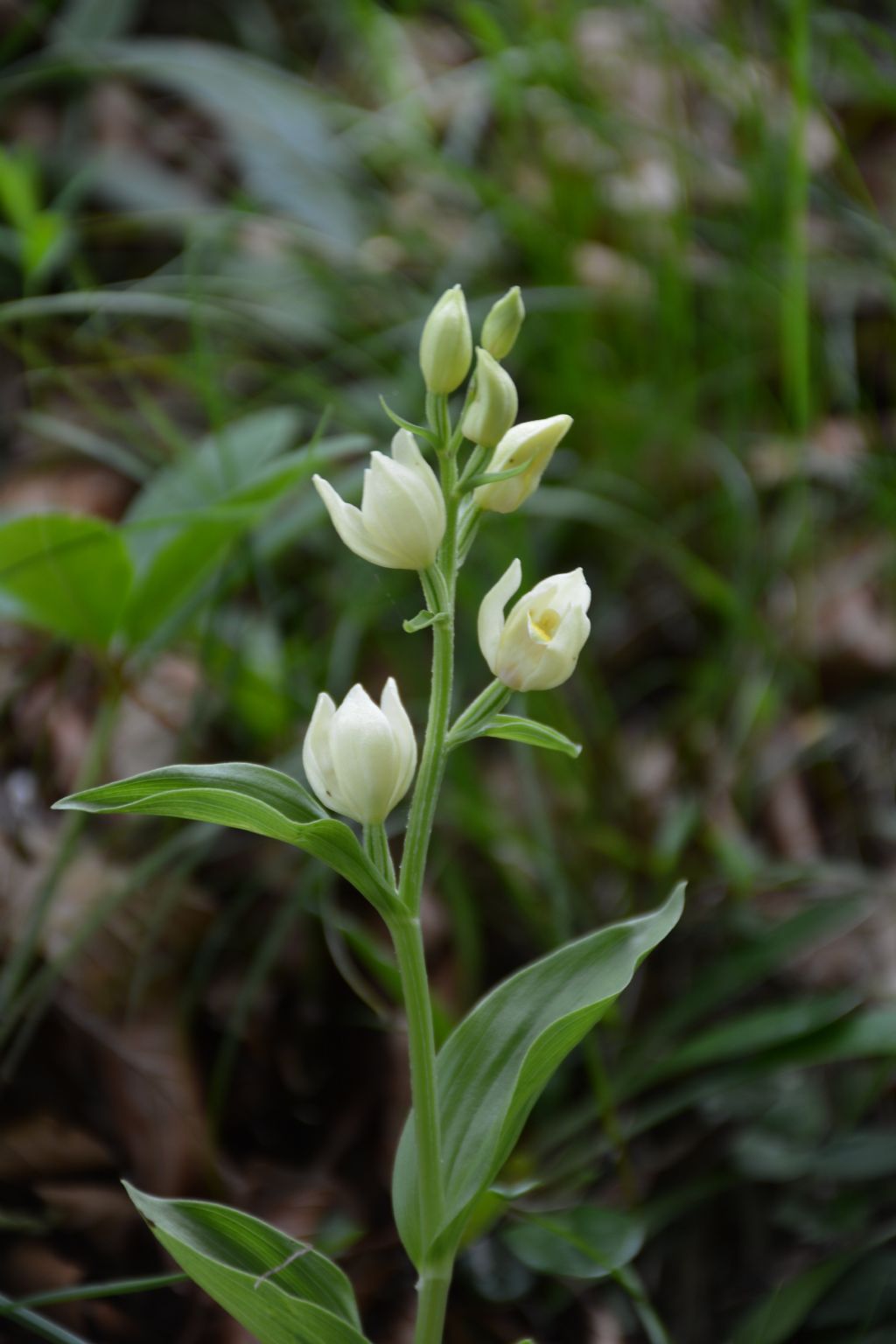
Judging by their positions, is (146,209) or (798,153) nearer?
(798,153)

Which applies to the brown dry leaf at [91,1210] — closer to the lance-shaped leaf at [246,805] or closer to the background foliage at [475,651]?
the background foliage at [475,651]

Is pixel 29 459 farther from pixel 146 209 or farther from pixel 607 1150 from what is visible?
pixel 607 1150

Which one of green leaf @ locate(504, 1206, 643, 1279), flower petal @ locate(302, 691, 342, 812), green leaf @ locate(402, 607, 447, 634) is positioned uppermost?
green leaf @ locate(402, 607, 447, 634)

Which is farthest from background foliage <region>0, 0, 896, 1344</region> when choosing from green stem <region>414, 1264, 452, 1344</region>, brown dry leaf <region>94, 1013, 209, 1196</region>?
green stem <region>414, 1264, 452, 1344</region>

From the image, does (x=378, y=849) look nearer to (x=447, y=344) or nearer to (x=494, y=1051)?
(x=494, y=1051)

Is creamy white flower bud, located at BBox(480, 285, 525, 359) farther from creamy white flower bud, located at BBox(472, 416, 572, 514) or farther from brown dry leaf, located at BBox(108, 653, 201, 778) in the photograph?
brown dry leaf, located at BBox(108, 653, 201, 778)

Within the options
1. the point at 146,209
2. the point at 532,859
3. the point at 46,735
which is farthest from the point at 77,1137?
the point at 146,209

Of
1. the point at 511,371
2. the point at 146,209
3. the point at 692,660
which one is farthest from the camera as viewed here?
the point at 146,209
